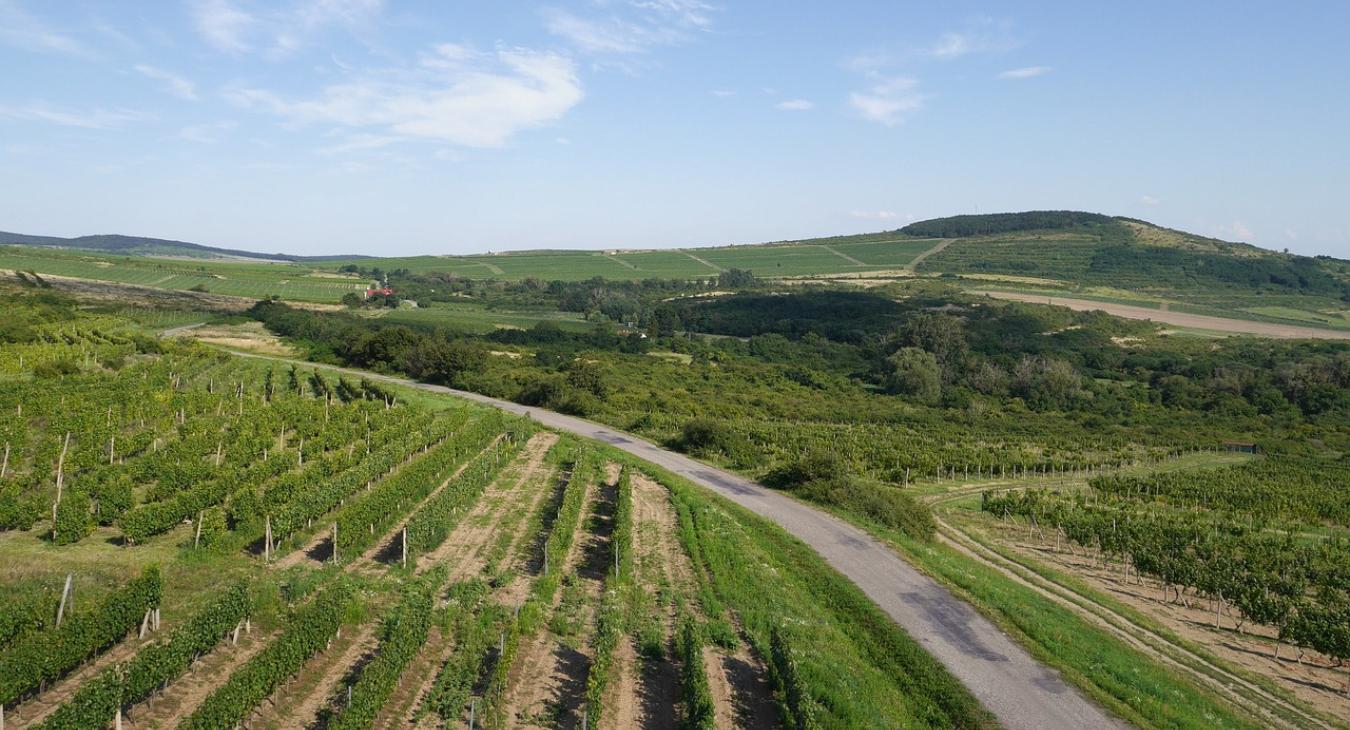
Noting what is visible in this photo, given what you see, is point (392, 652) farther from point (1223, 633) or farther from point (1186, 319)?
point (1186, 319)

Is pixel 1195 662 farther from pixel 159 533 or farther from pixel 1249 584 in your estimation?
pixel 159 533

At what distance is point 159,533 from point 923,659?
20.6 m

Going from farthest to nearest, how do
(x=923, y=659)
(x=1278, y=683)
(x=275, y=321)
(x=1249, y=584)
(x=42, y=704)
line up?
1. (x=275, y=321)
2. (x=1249, y=584)
3. (x=1278, y=683)
4. (x=923, y=659)
5. (x=42, y=704)

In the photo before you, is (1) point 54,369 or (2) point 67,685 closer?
(2) point 67,685

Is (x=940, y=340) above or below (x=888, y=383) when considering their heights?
above

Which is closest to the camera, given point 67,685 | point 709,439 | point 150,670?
point 150,670

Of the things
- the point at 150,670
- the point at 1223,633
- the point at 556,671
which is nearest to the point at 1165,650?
the point at 1223,633

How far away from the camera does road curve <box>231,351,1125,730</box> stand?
1697 cm

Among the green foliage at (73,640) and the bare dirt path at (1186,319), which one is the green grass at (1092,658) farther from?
the bare dirt path at (1186,319)

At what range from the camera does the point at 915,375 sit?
8844cm

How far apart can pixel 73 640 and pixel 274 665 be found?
141 inches

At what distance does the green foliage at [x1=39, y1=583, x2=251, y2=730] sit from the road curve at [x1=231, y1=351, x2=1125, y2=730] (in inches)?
594

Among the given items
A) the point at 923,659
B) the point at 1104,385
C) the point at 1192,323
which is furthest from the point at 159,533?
the point at 1192,323

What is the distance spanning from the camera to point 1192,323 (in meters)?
127
